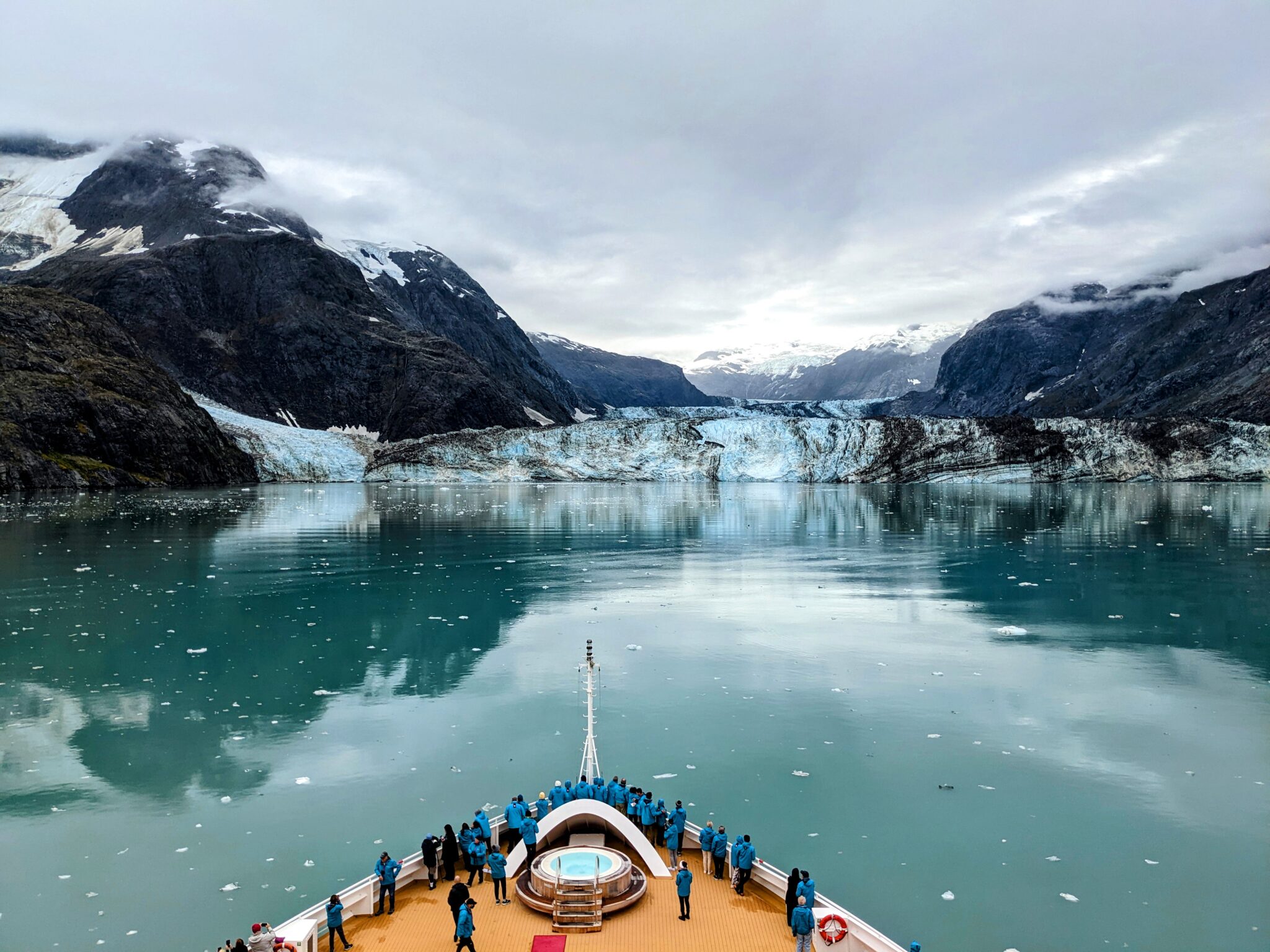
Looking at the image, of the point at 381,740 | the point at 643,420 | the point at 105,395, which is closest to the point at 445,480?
the point at 643,420

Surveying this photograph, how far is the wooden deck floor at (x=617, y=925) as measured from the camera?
14289 millimetres

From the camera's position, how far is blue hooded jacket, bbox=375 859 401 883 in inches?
608

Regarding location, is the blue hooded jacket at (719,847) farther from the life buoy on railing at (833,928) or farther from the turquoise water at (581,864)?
the life buoy on railing at (833,928)

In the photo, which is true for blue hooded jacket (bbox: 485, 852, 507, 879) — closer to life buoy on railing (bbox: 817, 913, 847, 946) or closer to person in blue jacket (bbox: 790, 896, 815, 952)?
person in blue jacket (bbox: 790, 896, 815, 952)

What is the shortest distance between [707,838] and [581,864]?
2584mm

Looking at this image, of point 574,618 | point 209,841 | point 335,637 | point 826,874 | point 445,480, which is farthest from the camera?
point 445,480

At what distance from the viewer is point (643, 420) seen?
18125cm

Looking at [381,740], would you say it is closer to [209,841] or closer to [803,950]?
[209,841]

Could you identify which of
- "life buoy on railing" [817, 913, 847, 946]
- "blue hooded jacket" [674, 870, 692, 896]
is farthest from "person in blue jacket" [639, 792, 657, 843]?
"life buoy on railing" [817, 913, 847, 946]

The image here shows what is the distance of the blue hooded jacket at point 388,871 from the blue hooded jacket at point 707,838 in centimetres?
568

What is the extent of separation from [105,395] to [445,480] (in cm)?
5937

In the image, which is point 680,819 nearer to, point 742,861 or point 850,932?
point 742,861

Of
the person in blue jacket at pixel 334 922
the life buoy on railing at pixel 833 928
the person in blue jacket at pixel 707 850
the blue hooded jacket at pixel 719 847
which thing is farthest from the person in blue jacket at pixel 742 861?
the person in blue jacket at pixel 334 922

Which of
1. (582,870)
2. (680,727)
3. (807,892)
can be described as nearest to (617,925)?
(582,870)
